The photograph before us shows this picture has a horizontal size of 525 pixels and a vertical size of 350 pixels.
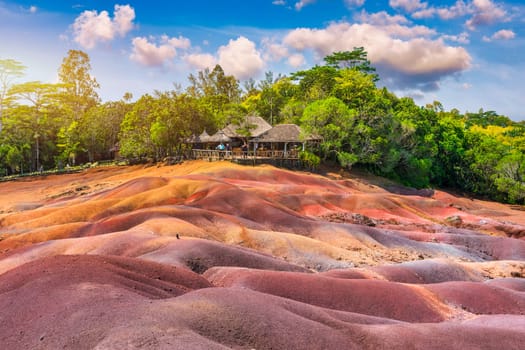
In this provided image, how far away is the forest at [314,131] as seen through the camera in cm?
5688

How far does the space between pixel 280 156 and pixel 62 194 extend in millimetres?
28144

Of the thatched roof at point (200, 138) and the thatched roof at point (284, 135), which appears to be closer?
the thatched roof at point (284, 135)

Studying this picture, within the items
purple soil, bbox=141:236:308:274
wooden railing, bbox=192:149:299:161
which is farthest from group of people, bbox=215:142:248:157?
purple soil, bbox=141:236:308:274

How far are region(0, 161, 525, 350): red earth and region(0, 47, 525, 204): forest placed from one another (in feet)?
63.9

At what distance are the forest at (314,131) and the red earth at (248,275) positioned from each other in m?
19.5

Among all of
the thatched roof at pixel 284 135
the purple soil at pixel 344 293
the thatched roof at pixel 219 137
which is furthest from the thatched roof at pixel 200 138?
the purple soil at pixel 344 293

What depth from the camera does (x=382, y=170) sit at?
59.3 m

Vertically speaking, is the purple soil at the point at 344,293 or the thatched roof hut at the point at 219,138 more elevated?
the thatched roof hut at the point at 219,138

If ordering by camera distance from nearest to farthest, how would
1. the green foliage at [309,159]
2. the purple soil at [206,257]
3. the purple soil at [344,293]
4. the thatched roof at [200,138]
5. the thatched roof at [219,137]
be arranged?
the purple soil at [344,293], the purple soil at [206,257], the green foliage at [309,159], the thatched roof at [219,137], the thatched roof at [200,138]

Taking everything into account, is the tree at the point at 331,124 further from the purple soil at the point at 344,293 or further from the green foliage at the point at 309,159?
the purple soil at the point at 344,293

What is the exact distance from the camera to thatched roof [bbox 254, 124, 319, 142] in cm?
5550

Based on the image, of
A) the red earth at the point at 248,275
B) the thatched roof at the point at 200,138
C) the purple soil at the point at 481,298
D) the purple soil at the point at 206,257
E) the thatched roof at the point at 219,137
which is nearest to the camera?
the red earth at the point at 248,275

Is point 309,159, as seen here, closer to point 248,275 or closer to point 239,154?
point 239,154

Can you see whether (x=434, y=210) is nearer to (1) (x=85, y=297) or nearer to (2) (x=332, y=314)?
A: (2) (x=332, y=314)
